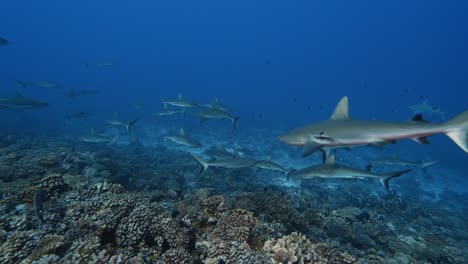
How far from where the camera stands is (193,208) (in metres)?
6.25

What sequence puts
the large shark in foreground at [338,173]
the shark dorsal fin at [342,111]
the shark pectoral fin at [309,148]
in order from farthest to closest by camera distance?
the large shark in foreground at [338,173] < the shark dorsal fin at [342,111] < the shark pectoral fin at [309,148]

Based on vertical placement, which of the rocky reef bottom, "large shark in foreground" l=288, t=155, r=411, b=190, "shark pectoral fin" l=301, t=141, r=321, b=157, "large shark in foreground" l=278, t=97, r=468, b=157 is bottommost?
the rocky reef bottom

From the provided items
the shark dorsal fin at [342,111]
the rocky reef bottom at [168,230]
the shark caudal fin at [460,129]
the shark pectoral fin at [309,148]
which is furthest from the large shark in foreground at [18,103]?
the shark caudal fin at [460,129]

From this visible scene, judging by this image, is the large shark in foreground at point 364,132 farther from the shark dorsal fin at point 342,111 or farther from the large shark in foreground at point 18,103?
the large shark in foreground at point 18,103

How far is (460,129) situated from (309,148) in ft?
8.51

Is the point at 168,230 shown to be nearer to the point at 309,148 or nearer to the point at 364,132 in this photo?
the point at 309,148

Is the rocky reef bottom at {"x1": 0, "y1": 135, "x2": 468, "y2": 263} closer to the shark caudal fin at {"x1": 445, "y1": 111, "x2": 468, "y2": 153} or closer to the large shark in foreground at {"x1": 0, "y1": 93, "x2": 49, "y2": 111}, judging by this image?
the shark caudal fin at {"x1": 445, "y1": 111, "x2": 468, "y2": 153}

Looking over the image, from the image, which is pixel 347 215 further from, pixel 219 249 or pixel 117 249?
pixel 117 249

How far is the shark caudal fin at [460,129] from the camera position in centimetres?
455

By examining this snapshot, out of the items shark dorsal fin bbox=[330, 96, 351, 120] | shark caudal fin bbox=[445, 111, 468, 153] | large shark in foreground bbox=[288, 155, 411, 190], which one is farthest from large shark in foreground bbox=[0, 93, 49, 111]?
shark caudal fin bbox=[445, 111, 468, 153]

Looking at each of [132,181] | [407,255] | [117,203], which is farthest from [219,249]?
[132,181]

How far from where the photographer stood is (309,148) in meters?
5.84

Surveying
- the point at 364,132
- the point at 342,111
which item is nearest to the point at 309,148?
the point at 364,132

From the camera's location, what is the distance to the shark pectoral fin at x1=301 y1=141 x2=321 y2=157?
19.0ft
